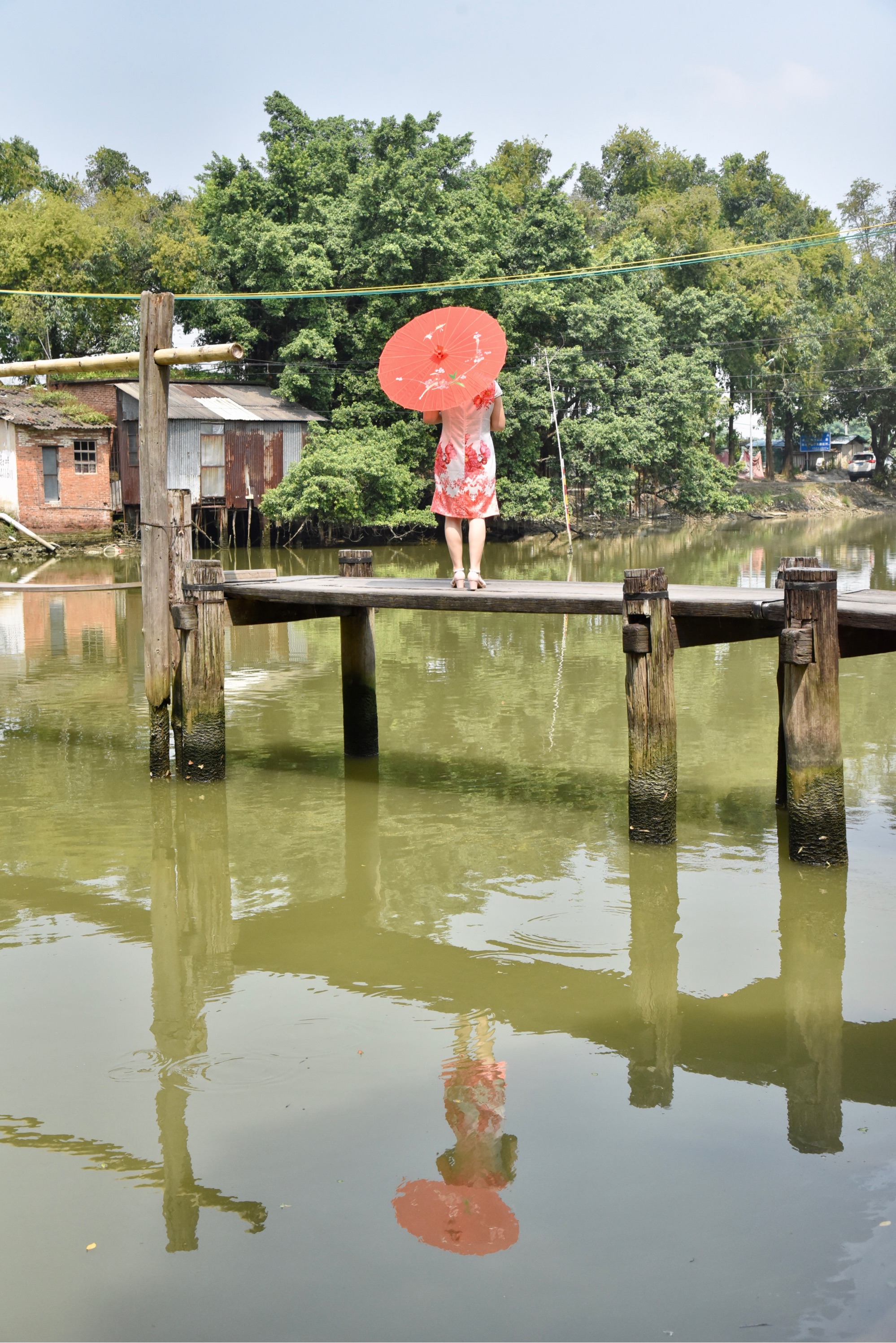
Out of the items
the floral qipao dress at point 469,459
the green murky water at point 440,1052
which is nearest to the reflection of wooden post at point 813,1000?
the green murky water at point 440,1052

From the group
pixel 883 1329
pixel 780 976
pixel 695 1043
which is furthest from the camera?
pixel 780 976

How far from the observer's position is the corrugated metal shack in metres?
34.8

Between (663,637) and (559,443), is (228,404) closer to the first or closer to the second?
(559,443)

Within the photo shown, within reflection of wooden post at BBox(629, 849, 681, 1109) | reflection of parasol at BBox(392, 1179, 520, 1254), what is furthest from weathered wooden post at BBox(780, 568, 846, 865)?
reflection of parasol at BBox(392, 1179, 520, 1254)

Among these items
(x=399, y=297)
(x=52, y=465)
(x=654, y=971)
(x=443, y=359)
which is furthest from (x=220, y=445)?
(x=654, y=971)

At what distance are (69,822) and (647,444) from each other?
112ft

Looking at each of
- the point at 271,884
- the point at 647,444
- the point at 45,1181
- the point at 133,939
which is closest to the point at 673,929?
the point at 271,884

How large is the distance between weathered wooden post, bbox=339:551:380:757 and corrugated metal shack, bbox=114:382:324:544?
25258mm

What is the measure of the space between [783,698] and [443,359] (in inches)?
133

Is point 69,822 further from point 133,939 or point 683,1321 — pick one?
point 683,1321

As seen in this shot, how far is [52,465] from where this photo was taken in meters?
35.1

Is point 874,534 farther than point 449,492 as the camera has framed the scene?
Yes

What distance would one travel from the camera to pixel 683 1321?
3479mm

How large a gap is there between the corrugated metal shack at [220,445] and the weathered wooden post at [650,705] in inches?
1129
